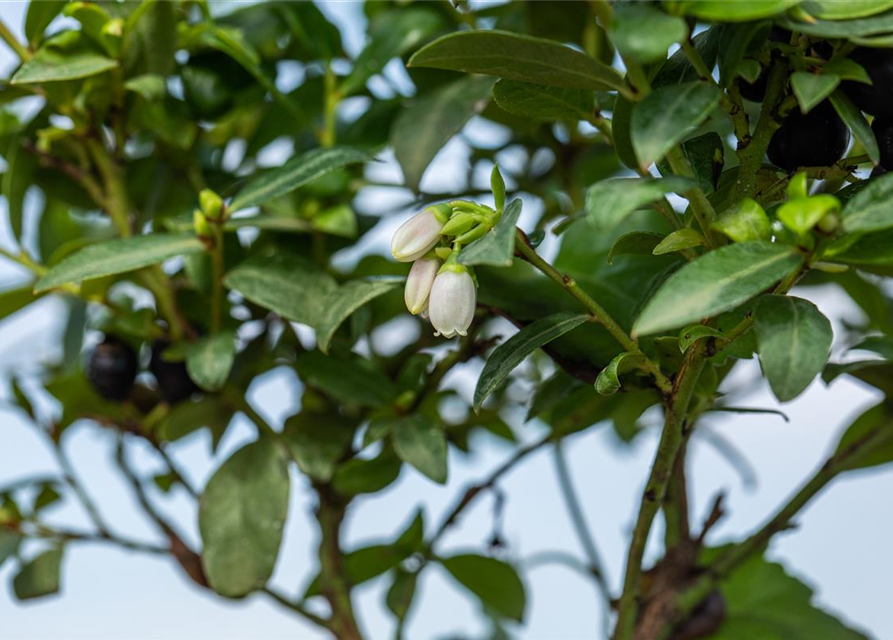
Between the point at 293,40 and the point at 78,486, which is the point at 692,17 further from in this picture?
the point at 78,486

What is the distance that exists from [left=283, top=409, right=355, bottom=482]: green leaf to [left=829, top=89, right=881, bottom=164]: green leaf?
39 centimetres

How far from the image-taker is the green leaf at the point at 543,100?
17.5 inches

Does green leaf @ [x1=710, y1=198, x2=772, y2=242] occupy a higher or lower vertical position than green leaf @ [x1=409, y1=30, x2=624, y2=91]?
lower

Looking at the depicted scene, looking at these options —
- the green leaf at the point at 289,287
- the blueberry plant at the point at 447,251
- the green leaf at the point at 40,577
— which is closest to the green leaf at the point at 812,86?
the blueberry plant at the point at 447,251

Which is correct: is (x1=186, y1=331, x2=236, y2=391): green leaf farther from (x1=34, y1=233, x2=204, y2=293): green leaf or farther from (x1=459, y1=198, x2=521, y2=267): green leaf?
(x1=459, y1=198, x2=521, y2=267): green leaf

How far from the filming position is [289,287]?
1.92 ft

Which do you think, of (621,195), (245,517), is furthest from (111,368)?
(621,195)

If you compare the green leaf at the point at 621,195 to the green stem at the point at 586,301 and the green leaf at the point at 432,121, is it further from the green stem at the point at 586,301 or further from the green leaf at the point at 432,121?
the green leaf at the point at 432,121

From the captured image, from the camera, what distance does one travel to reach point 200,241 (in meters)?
0.58

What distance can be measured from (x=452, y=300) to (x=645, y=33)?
0.13 m

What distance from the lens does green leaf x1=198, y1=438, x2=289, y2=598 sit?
24.9 inches

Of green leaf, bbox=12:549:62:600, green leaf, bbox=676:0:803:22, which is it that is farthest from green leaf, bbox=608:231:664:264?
green leaf, bbox=12:549:62:600

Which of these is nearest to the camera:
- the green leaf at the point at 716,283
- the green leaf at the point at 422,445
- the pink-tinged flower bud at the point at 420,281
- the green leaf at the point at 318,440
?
the green leaf at the point at 716,283

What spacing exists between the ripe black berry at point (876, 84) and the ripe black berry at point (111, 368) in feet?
1.71
